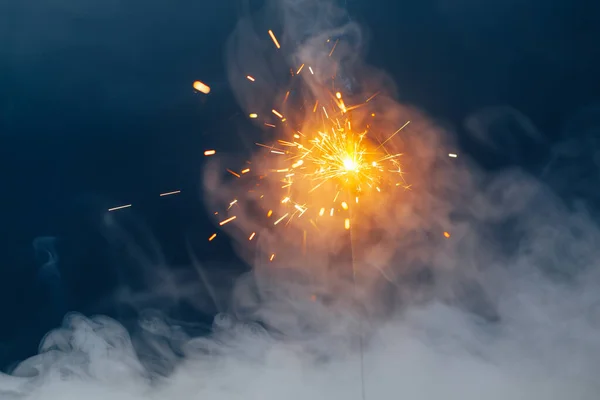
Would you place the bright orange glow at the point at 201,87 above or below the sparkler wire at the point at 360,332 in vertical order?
above

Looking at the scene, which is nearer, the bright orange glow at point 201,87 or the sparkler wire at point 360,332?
the sparkler wire at point 360,332

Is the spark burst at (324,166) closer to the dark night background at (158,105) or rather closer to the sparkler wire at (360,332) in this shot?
the sparkler wire at (360,332)

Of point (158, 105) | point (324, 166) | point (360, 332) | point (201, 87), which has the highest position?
point (201, 87)

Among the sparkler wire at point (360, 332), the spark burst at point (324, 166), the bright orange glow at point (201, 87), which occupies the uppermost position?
the bright orange glow at point (201, 87)

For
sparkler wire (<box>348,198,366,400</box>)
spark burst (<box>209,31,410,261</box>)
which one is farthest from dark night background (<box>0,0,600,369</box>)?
sparkler wire (<box>348,198,366,400</box>)

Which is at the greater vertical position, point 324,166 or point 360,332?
point 324,166

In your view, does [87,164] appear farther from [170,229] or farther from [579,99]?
[579,99]

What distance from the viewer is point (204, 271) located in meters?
4.29

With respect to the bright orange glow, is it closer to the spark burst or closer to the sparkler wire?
the spark burst

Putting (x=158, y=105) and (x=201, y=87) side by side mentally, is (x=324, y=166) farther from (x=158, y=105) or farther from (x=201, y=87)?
(x=158, y=105)

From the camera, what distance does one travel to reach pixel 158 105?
433 cm

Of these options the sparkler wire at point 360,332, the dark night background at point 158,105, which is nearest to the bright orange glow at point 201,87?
the dark night background at point 158,105

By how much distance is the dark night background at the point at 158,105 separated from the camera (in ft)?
13.9

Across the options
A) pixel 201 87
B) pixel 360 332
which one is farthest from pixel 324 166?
pixel 360 332
